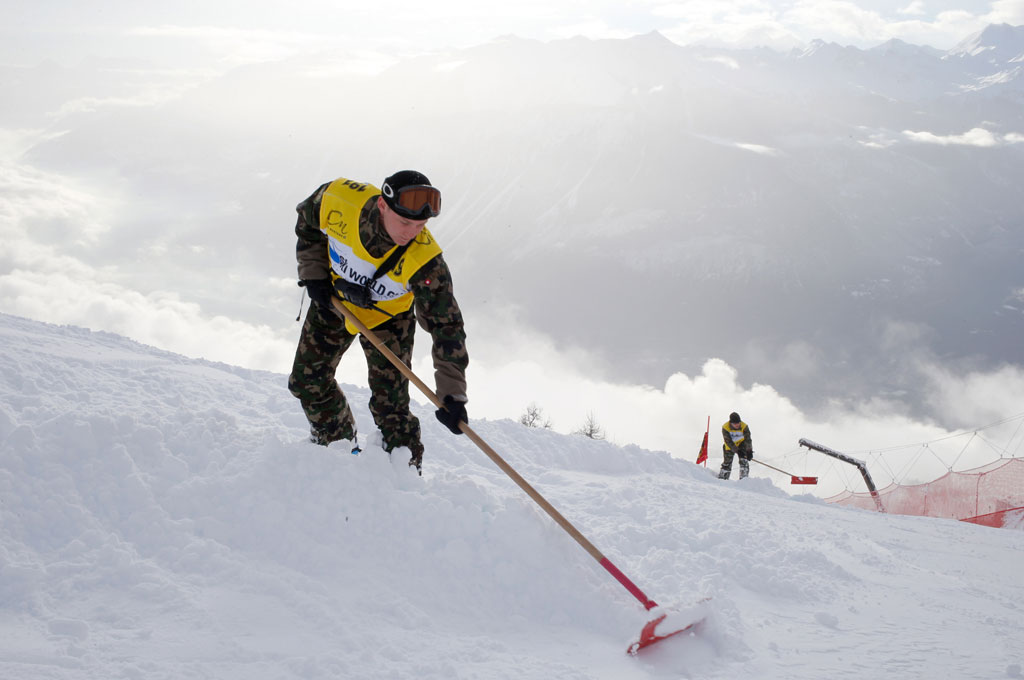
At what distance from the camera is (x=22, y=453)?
346 cm

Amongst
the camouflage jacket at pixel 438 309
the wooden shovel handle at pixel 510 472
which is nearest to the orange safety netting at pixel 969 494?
the wooden shovel handle at pixel 510 472

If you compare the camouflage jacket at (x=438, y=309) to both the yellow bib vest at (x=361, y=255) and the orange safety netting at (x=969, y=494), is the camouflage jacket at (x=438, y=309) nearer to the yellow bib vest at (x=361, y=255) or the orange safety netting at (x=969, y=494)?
the yellow bib vest at (x=361, y=255)

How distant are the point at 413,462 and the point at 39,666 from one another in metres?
2.30

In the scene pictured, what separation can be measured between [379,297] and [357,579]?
5.40 ft

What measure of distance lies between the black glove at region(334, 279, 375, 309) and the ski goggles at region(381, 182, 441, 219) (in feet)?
2.28

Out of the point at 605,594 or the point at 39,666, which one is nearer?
the point at 39,666

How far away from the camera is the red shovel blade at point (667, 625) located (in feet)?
10.8

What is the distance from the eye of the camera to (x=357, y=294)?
403 cm

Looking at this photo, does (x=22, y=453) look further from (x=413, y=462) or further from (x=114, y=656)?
(x=413, y=462)

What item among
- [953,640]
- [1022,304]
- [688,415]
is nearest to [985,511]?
[953,640]

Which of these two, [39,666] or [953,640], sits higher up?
[953,640]

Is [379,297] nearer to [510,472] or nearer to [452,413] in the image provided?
[452,413]

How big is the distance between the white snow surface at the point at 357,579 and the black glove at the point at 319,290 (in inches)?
35.9

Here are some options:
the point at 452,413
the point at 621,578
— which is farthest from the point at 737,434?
the point at 452,413
